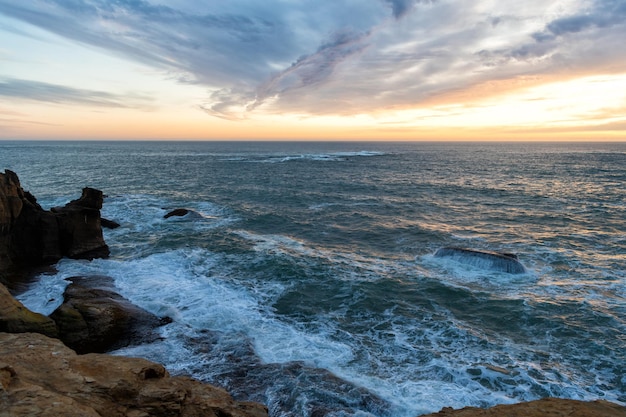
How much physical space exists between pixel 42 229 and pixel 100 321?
13.0m

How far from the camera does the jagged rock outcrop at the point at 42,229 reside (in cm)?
2150

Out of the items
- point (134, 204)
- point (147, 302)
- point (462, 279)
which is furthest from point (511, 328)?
point (134, 204)

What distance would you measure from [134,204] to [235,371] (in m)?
36.9

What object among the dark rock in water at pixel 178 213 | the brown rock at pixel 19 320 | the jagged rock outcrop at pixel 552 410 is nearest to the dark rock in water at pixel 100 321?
the brown rock at pixel 19 320

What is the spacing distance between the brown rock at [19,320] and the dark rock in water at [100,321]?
89 cm

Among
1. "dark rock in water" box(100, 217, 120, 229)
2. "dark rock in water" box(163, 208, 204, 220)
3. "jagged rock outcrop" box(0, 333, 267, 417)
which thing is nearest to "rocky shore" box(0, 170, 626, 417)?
"jagged rock outcrop" box(0, 333, 267, 417)

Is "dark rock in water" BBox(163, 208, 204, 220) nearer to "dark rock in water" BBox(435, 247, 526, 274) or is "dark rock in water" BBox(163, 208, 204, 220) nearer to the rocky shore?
the rocky shore

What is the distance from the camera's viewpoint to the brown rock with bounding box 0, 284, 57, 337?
38.4ft

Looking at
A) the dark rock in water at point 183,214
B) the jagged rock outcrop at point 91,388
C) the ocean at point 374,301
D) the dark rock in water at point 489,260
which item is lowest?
the ocean at point 374,301

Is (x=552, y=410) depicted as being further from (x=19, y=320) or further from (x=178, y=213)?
(x=178, y=213)

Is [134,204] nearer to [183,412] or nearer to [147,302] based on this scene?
[147,302]

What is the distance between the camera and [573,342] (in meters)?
15.4

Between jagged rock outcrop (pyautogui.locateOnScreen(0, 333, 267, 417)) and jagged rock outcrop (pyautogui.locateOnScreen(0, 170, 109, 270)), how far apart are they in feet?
49.4

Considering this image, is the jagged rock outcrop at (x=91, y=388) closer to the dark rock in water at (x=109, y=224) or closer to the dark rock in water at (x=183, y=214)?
the dark rock in water at (x=109, y=224)
